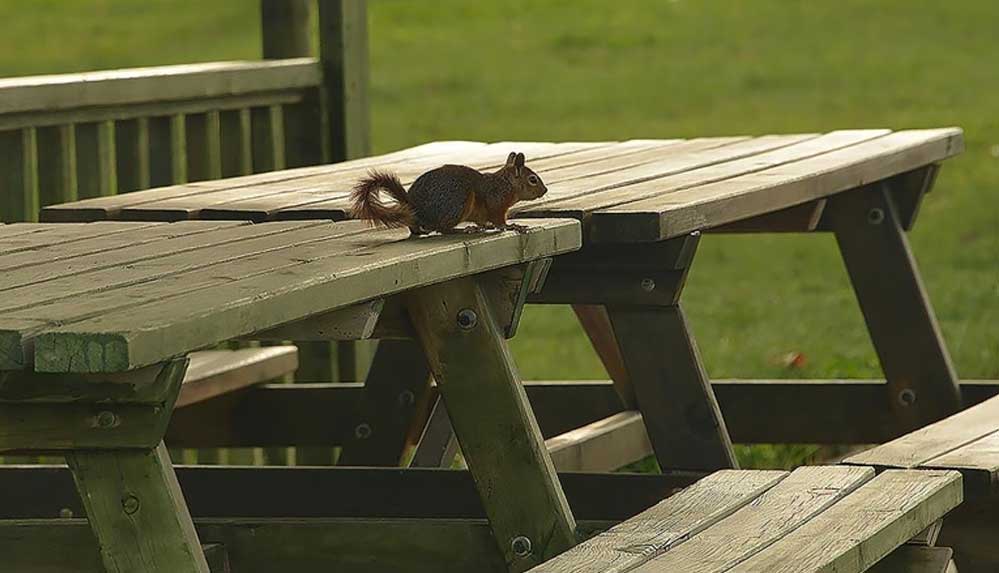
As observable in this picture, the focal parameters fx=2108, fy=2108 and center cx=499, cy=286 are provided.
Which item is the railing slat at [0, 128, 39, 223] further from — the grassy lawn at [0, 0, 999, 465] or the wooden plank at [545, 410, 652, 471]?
the grassy lawn at [0, 0, 999, 465]

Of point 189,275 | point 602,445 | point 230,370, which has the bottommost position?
point 602,445

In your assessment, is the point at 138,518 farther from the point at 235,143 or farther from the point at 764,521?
the point at 235,143

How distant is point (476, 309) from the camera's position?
10.0 feet

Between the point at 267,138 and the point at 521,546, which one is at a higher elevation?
the point at 267,138

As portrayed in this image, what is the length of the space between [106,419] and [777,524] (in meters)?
1.02

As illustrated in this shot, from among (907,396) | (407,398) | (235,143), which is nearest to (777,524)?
(407,398)

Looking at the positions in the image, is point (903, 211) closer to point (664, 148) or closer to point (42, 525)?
point (664, 148)

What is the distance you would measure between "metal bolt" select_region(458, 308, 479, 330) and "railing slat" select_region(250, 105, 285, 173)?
2.68m

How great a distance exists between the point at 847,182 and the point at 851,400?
0.95 meters

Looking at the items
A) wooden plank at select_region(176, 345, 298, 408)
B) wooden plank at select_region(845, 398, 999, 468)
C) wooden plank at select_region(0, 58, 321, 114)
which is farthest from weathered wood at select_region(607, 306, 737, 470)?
wooden plank at select_region(0, 58, 321, 114)

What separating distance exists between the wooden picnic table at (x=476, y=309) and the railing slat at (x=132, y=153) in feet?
2.52

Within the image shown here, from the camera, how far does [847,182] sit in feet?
13.6

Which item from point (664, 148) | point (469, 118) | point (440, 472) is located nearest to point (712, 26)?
point (469, 118)

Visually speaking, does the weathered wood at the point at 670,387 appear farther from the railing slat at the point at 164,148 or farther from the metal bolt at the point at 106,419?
the railing slat at the point at 164,148
